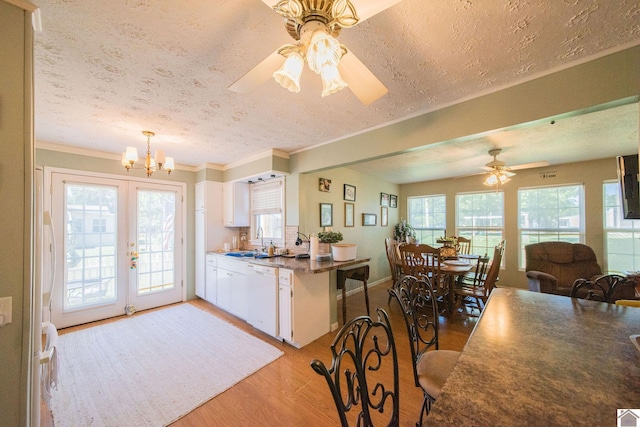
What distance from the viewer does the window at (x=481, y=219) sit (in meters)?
4.90

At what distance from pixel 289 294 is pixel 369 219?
295 cm

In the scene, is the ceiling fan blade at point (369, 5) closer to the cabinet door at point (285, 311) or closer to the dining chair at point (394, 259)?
the cabinet door at point (285, 311)

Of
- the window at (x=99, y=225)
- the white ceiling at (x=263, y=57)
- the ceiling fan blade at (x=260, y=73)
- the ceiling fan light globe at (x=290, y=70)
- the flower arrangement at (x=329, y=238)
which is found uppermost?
the white ceiling at (x=263, y=57)

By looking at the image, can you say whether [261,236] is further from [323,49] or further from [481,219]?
[481,219]

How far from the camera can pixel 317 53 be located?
88cm

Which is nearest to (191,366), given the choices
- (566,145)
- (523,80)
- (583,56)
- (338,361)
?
(338,361)

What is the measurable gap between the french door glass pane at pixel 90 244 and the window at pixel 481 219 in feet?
21.0

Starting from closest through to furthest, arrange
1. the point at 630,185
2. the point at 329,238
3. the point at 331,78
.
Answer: the point at 331,78 → the point at 630,185 → the point at 329,238

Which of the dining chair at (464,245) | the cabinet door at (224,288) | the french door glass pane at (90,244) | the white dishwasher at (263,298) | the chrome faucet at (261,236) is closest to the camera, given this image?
the white dishwasher at (263,298)

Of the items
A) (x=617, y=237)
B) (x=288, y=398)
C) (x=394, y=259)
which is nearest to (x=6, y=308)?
(x=288, y=398)

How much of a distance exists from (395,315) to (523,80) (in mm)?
2995

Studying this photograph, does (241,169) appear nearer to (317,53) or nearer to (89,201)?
(89,201)

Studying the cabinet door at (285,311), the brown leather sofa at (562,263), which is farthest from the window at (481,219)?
the cabinet door at (285,311)

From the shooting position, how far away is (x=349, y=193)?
4523 mm
